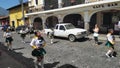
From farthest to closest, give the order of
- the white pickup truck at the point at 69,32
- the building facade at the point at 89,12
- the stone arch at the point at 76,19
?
the stone arch at the point at 76,19 < the building facade at the point at 89,12 < the white pickup truck at the point at 69,32

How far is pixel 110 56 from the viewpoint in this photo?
523 inches

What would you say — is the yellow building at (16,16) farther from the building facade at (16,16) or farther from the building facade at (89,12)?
the building facade at (89,12)

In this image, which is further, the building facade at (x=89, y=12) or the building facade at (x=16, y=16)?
the building facade at (x=16, y=16)

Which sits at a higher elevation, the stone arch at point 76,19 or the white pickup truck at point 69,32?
the stone arch at point 76,19

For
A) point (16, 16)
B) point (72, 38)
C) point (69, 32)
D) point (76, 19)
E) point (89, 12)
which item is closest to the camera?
point (72, 38)

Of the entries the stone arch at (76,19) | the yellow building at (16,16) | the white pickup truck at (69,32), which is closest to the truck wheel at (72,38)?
the white pickup truck at (69,32)

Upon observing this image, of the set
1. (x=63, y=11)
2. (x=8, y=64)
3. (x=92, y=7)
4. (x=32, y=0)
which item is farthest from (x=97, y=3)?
(x=32, y=0)

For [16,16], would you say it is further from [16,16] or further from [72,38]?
[72,38]

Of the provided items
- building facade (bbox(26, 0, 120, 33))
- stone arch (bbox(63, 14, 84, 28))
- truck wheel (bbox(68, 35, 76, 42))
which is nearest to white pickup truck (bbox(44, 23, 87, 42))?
truck wheel (bbox(68, 35, 76, 42))

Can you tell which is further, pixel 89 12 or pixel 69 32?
pixel 89 12

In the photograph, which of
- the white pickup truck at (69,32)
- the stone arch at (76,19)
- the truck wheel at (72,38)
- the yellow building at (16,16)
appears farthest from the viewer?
the yellow building at (16,16)

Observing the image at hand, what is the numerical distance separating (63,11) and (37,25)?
10932 millimetres

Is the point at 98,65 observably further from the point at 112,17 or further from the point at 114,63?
the point at 112,17

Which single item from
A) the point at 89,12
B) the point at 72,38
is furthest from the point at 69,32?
the point at 89,12
